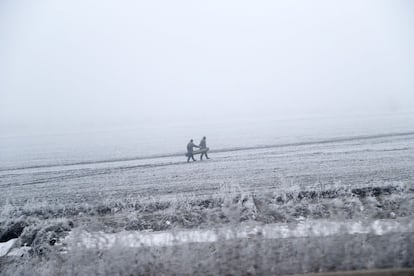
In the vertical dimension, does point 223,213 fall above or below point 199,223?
above

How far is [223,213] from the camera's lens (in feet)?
25.8

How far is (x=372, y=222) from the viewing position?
6.34 metres

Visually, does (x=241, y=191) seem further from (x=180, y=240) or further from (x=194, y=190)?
(x=180, y=240)

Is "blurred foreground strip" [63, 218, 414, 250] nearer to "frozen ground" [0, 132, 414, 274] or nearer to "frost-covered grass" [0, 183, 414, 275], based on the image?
"frozen ground" [0, 132, 414, 274]

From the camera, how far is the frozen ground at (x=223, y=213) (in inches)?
213

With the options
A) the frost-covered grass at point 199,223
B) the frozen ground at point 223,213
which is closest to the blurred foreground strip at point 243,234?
the frozen ground at point 223,213

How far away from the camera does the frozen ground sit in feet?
17.7

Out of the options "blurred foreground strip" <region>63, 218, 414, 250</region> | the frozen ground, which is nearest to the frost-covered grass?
the frozen ground

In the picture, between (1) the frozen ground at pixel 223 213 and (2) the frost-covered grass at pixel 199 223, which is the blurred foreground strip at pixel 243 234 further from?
(2) the frost-covered grass at pixel 199 223

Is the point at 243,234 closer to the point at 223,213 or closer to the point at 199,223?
the point at 223,213

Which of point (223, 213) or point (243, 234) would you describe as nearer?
point (243, 234)

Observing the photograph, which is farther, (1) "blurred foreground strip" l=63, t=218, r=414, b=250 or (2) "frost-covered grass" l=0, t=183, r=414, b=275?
(1) "blurred foreground strip" l=63, t=218, r=414, b=250

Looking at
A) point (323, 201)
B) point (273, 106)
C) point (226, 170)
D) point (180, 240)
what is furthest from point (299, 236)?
point (273, 106)

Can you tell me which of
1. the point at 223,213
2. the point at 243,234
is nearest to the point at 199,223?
the point at 223,213
